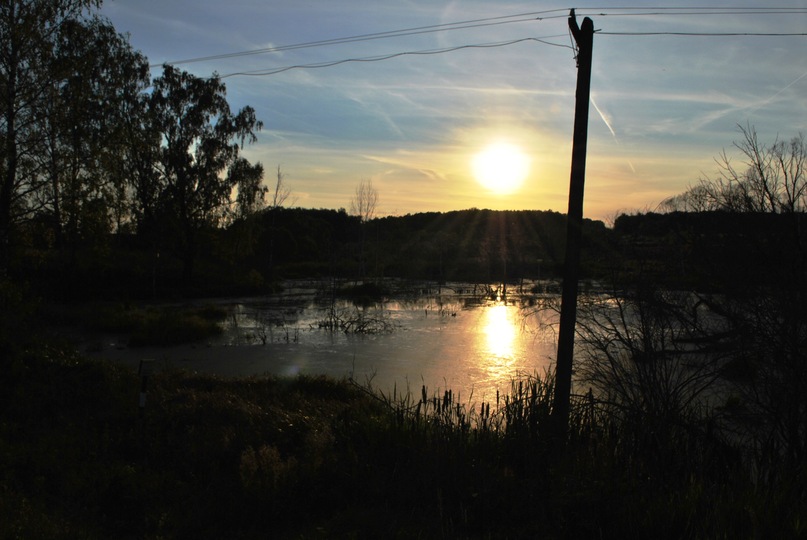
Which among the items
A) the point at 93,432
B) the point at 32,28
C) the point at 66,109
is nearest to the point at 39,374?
the point at 93,432

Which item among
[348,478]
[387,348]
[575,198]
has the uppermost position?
[575,198]

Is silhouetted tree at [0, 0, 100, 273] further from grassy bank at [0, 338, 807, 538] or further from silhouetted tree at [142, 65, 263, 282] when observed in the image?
silhouetted tree at [142, 65, 263, 282]

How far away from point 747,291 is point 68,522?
833cm

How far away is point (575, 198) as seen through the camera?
727cm

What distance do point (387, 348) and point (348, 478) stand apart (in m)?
11.5

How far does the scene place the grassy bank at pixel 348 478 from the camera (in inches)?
190

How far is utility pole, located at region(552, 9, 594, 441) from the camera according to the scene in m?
7.18

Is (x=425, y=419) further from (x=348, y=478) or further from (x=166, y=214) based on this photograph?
(x=166, y=214)

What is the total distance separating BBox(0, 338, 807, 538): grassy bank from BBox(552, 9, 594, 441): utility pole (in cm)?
86

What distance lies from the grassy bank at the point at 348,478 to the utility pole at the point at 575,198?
86 cm

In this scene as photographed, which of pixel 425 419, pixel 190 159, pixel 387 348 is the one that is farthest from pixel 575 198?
pixel 190 159

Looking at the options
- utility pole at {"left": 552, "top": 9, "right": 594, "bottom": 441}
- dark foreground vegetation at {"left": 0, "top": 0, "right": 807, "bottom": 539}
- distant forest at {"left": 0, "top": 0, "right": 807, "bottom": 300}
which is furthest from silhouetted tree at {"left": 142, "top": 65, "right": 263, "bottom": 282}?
utility pole at {"left": 552, "top": 9, "right": 594, "bottom": 441}

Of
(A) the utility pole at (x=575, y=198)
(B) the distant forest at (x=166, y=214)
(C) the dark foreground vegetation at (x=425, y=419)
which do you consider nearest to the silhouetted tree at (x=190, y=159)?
(B) the distant forest at (x=166, y=214)

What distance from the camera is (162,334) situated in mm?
18125
